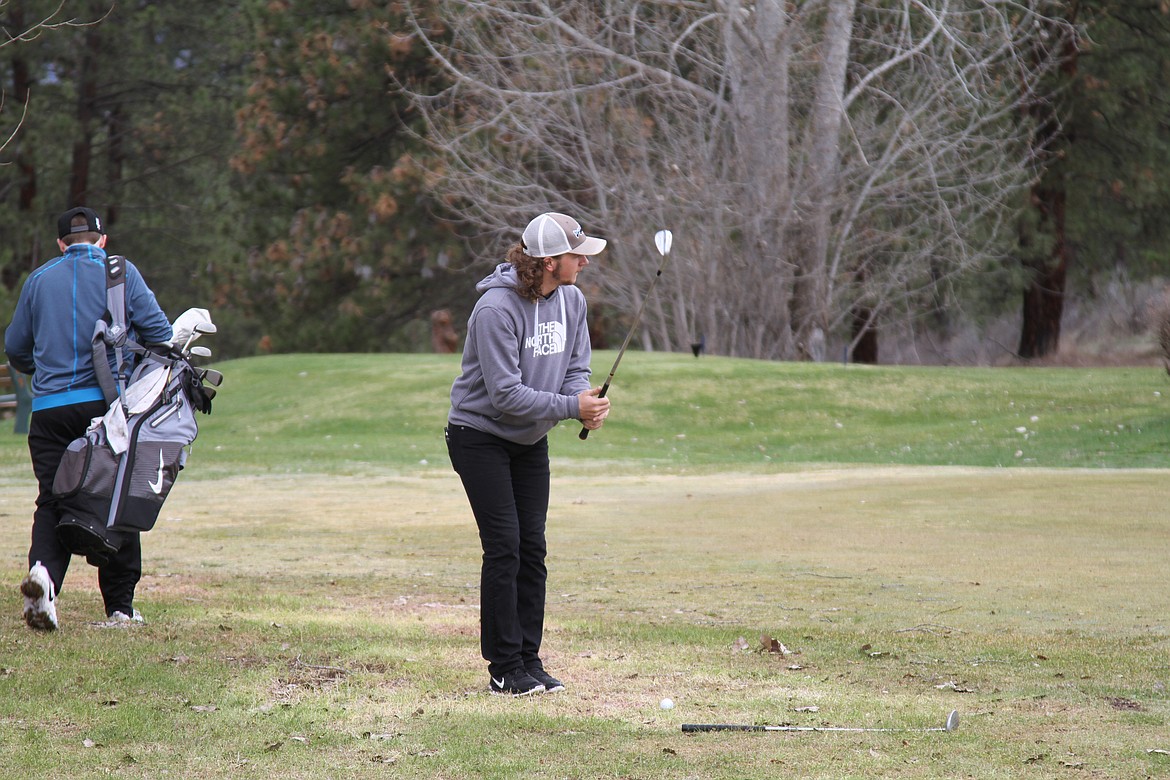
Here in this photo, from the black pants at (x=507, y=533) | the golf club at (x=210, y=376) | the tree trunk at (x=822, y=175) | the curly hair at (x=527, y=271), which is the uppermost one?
the tree trunk at (x=822, y=175)

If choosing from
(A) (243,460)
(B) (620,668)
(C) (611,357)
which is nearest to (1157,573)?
(B) (620,668)

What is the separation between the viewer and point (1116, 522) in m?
10.9

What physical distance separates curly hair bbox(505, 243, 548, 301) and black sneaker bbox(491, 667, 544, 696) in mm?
1406

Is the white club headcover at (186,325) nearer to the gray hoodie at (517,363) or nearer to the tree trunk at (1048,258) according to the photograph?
the gray hoodie at (517,363)

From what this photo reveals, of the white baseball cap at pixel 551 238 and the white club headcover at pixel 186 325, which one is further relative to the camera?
the white club headcover at pixel 186 325

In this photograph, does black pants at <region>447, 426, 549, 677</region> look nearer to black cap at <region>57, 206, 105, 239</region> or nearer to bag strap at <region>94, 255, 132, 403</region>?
bag strap at <region>94, 255, 132, 403</region>

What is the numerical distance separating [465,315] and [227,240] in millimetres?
6770

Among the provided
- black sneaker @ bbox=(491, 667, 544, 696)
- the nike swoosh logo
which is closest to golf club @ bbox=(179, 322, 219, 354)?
the nike swoosh logo

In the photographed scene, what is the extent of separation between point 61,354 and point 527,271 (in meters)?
2.37

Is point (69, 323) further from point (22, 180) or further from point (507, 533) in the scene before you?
point (22, 180)

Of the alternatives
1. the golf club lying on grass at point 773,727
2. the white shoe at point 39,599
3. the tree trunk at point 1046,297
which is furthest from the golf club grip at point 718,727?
the tree trunk at point 1046,297

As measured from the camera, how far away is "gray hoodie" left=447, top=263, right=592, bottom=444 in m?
5.46

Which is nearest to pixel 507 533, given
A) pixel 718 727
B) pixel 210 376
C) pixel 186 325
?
pixel 718 727

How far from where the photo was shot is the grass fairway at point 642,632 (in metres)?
4.90
